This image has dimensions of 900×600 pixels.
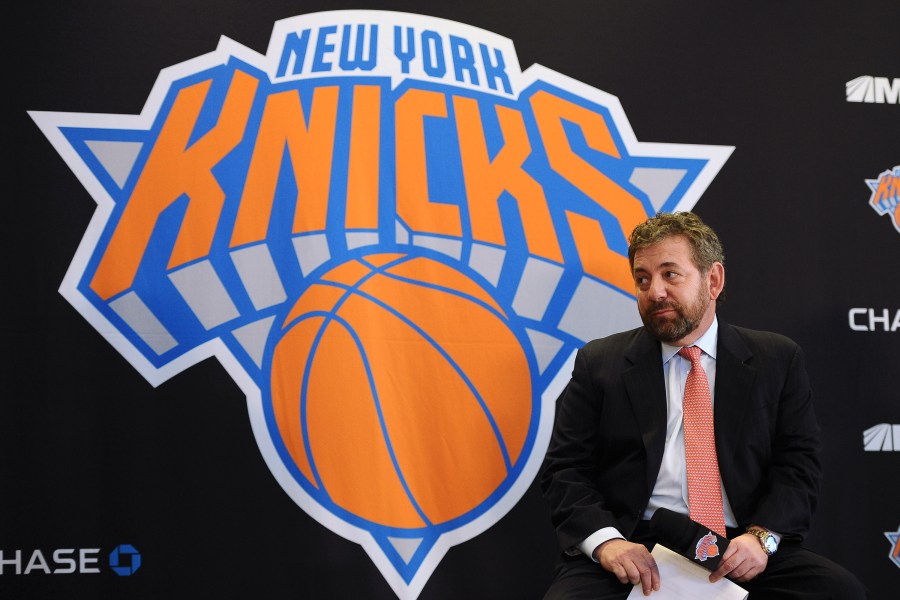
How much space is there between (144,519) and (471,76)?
171 cm

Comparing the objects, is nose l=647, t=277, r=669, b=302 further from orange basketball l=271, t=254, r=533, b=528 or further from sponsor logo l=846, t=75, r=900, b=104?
sponsor logo l=846, t=75, r=900, b=104

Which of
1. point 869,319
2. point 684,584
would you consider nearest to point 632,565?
point 684,584

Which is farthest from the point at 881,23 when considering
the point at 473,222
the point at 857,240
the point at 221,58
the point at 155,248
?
the point at 155,248

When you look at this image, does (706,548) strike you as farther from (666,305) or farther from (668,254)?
(668,254)

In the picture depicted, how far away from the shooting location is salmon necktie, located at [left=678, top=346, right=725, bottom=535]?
2.03m

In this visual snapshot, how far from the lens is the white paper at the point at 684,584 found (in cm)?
191

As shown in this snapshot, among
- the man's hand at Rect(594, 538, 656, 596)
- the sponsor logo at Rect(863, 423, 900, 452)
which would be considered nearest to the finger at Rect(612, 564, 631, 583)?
the man's hand at Rect(594, 538, 656, 596)

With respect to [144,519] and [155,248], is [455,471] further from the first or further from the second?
[155,248]

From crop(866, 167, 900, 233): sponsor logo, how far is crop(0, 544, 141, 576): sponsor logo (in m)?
2.63

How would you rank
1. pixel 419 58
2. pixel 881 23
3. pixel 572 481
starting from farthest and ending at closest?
1. pixel 881 23
2. pixel 419 58
3. pixel 572 481

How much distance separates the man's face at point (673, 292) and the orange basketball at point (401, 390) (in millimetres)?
607

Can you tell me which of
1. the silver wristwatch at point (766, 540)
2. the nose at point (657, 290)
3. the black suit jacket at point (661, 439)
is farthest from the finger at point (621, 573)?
the nose at point (657, 290)

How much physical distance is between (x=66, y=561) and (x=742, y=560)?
6.24 ft

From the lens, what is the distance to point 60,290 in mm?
2531
